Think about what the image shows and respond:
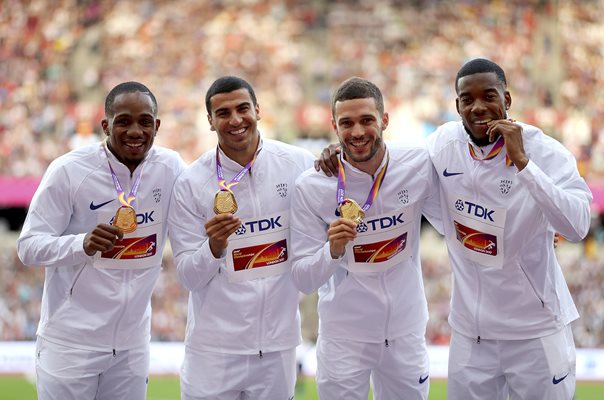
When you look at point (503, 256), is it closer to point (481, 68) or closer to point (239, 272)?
point (481, 68)

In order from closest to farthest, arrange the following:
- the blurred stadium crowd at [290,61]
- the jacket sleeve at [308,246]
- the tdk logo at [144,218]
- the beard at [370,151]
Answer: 1. the jacket sleeve at [308,246]
2. the beard at [370,151]
3. the tdk logo at [144,218]
4. the blurred stadium crowd at [290,61]

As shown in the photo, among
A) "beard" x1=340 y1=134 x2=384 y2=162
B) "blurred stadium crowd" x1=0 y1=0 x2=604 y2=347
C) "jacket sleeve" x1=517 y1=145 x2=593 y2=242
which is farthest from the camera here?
"blurred stadium crowd" x1=0 y1=0 x2=604 y2=347

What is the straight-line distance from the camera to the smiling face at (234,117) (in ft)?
13.5

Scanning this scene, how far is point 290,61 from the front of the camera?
53.3 feet

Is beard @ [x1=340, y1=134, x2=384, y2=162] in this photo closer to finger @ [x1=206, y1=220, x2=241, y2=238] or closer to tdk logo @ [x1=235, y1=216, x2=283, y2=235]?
tdk logo @ [x1=235, y1=216, x2=283, y2=235]

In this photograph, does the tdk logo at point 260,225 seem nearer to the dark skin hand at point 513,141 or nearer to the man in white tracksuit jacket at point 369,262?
the man in white tracksuit jacket at point 369,262

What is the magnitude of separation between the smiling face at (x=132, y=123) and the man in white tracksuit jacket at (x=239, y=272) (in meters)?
0.28

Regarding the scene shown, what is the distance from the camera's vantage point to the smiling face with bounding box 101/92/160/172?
4.21m

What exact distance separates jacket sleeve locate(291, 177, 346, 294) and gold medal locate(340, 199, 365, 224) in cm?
19

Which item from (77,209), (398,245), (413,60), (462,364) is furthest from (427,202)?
(413,60)

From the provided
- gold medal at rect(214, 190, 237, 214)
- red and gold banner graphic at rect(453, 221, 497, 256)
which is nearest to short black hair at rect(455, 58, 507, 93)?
red and gold banner graphic at rect(453, 221, 497, 256)

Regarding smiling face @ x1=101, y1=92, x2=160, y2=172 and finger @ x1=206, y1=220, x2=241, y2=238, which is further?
smiling face @ x1=101, y1=92, x2=160, y2=172

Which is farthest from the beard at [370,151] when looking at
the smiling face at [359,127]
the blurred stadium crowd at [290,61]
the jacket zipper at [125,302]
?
the blurred stadium crowd at [290,61]

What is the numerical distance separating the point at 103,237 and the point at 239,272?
0.69 metres
